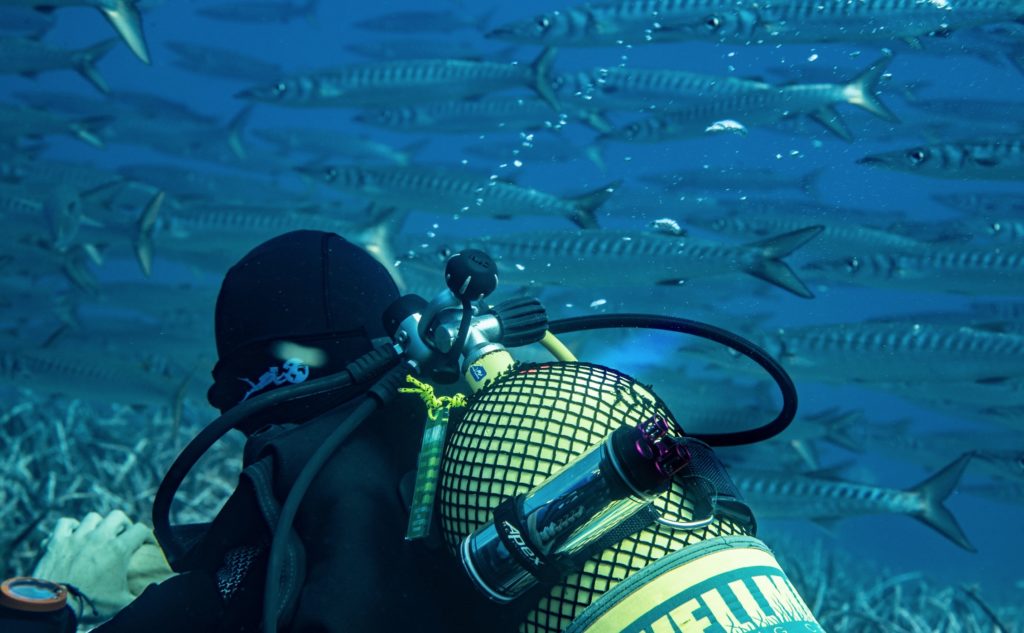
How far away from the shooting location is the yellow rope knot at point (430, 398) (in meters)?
1.68

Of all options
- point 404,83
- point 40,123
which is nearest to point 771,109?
point 404,83

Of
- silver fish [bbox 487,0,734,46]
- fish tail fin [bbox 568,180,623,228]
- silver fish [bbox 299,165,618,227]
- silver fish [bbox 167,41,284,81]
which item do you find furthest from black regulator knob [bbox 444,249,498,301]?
silver fish [bbox 167,41,284,81]

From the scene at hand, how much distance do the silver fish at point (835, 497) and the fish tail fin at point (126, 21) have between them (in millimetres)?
7328

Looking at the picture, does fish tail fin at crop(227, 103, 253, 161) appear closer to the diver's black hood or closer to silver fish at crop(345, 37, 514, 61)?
silver fish at crop(345, 37, 514, 61)

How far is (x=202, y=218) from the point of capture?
11164mm

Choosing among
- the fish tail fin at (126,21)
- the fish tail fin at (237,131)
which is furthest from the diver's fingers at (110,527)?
the fish tail fin at (237,131)

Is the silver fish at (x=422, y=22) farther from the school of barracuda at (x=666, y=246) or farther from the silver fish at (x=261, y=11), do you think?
the school of barracuda at (x=666, y=246)

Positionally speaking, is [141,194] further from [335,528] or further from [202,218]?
[335,528]

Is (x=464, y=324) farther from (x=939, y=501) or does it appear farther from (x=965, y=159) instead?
(x=965, y=159)

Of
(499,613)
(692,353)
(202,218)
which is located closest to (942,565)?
(692,353)

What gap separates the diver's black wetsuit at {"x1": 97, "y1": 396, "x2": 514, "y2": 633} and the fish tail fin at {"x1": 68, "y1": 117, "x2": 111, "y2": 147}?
11873mm

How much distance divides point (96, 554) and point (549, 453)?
5.97ft

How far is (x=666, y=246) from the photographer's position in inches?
299

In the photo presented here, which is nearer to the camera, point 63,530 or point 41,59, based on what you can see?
point 63,530
